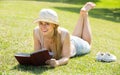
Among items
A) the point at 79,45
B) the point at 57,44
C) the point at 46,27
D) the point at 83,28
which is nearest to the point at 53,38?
the point at 57,44

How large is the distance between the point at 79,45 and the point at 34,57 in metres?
1.96

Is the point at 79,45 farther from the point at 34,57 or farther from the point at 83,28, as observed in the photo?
the point at 34,57

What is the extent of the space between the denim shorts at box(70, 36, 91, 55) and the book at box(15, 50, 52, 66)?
1539 mm

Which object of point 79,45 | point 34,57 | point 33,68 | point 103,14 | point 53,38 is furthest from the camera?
point 103,14

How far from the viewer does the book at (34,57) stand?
7.02 meters

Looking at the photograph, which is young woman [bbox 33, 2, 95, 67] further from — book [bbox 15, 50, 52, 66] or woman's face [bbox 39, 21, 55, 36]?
book [bbox 15, 50, 52, 66]

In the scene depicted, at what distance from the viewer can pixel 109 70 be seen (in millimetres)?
7691

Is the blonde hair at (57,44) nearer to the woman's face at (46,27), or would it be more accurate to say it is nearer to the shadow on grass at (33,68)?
the woman's face at (46,27)

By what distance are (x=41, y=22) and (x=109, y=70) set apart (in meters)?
1.64

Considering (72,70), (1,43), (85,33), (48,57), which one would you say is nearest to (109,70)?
(72,70)

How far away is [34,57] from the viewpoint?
7125mm

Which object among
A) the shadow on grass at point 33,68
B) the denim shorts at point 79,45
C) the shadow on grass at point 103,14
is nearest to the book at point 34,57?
the shadow on grass at point 33,68

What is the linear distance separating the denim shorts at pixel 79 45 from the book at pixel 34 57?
1539 millimetres

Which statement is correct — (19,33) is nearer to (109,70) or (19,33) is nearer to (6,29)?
(6,29)
